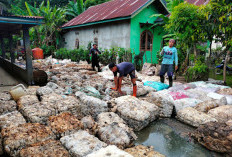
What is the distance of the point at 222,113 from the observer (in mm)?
4008

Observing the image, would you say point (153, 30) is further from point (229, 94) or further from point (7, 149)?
point (7, 149)

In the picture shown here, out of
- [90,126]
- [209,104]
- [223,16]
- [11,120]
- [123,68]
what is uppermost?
[223,16]

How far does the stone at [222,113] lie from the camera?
12.8ft

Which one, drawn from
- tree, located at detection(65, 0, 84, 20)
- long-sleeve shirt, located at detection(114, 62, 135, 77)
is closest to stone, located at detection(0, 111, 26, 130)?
long-sleeve shirt, located at detection(114, 62, 135, 77)

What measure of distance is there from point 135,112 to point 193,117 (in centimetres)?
136

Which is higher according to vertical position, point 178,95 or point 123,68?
point 123,68

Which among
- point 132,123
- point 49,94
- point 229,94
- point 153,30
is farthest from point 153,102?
point 153,30

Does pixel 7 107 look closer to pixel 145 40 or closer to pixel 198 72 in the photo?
pixel 198 72

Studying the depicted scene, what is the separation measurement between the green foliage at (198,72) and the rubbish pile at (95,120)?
1.07 meters

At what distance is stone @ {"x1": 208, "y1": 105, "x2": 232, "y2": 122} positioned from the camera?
12.8 feet

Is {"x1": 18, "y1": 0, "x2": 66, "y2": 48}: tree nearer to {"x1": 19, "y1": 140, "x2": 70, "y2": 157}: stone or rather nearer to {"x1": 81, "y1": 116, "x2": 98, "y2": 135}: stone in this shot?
{"x1": 81, "y1": 116, "x2": 98, "y2": 135}: stone

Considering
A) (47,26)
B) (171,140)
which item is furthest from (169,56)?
(47,26)

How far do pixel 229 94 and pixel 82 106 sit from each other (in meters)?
4.21

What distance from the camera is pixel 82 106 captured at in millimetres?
4039
